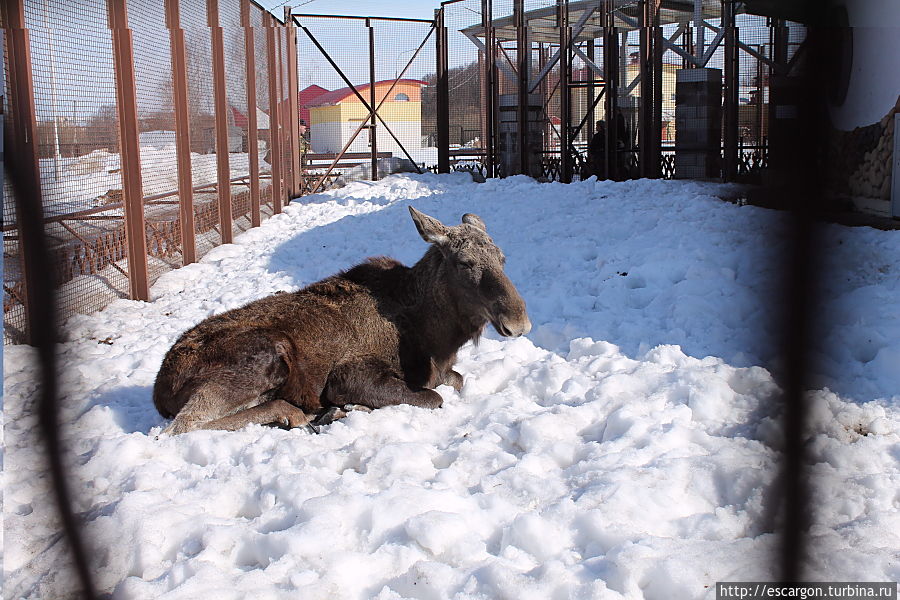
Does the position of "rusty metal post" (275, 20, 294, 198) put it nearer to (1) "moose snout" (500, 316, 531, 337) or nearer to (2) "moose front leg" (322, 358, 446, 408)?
(2) "moose front leg" (322, 358, 446, 408)

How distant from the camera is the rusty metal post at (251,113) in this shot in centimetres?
1284

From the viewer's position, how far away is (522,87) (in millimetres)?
17844

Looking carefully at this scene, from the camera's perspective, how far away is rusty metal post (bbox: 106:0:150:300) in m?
7.64

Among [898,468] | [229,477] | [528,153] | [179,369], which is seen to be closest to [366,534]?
[229,477]

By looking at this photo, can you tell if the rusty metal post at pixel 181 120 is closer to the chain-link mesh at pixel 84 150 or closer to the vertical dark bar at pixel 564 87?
the chain-link mesh at pixel 84 150

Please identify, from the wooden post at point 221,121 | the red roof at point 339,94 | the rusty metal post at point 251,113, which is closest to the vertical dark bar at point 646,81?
the red roof at point 339,94

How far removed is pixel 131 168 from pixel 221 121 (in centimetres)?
336

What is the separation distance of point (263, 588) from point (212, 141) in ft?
29.7

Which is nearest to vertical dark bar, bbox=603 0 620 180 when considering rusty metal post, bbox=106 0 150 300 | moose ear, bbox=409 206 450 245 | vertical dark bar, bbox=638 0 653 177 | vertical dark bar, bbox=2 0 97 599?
vertical dark bar, bbox=638 0 653 177

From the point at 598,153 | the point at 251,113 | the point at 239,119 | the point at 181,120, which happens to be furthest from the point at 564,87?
the point at 181,120

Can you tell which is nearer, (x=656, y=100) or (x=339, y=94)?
(x=656, y=100)

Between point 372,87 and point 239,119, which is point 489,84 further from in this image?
point 239,119

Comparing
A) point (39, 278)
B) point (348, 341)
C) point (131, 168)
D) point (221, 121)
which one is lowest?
point (348, 341)

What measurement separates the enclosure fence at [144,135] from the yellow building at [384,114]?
18.5 feet
